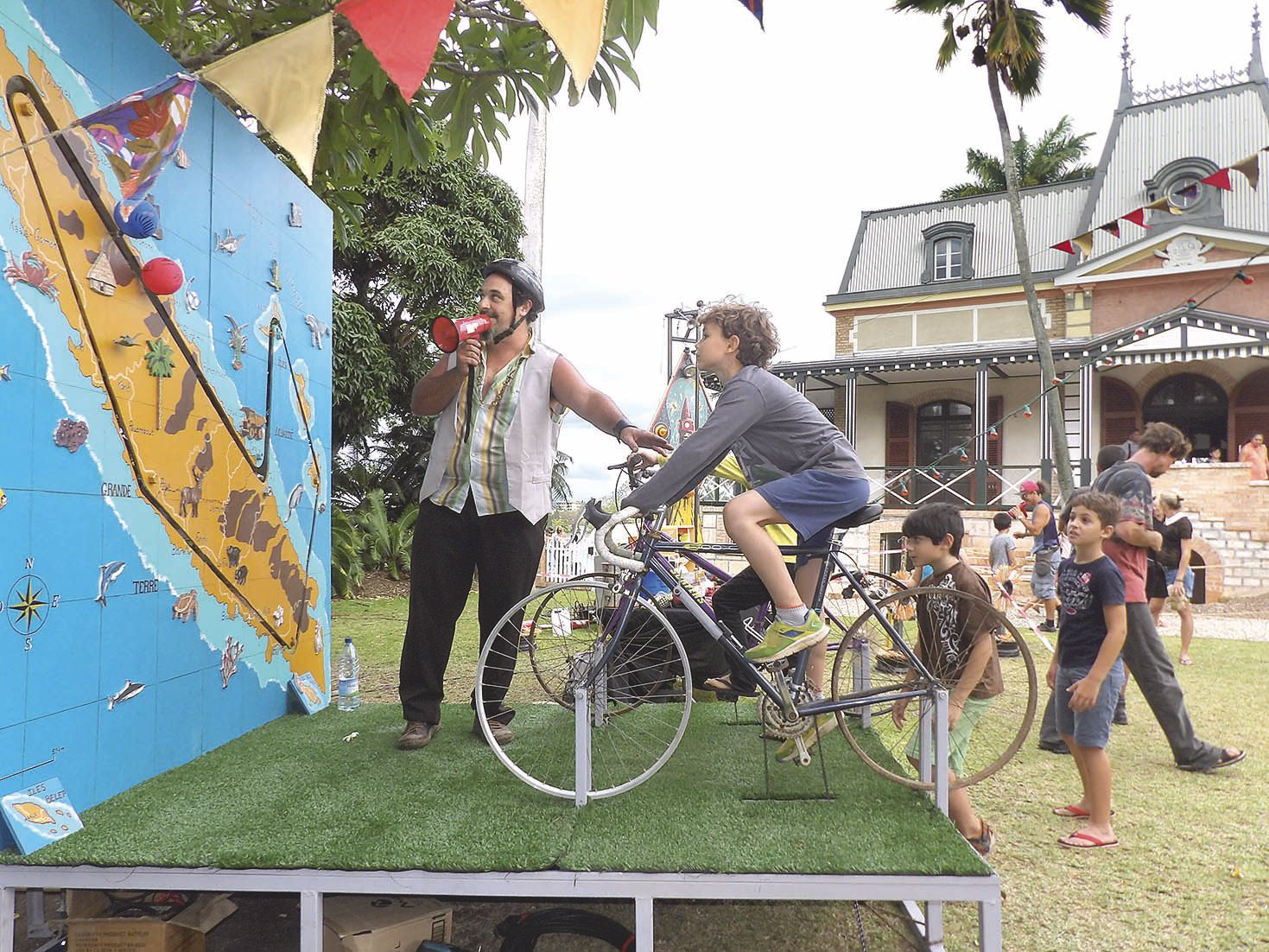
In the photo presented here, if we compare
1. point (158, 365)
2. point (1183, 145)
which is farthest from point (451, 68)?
point (1183, 145)

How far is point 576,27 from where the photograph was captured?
2.91m

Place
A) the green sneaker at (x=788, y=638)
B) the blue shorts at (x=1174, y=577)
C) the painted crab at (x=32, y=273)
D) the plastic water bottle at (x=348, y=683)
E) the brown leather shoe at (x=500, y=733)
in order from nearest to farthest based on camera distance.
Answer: the painted crab at (x=32, y=273)
the green sneaker at (x=788, y=638)
the brown leather shoe at (x=500, y=733)
the plastic water bottle at (x=348, y=683)
the blue shorts at (x=1174, y=577)

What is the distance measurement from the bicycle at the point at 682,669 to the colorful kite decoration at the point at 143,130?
2.02 metres

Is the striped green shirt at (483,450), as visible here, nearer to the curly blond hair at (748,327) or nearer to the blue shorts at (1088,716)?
the curly blond hair at (748,327)

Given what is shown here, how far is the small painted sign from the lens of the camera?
269cm

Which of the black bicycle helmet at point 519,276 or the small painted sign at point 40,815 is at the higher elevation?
the black bicycle helmet at point 519,276

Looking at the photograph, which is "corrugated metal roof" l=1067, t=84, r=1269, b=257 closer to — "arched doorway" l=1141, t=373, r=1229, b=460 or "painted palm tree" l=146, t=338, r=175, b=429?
"arched doorway" l=1141, t=373, r=1229, b=460

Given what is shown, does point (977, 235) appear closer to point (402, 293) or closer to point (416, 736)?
point (402, 293)

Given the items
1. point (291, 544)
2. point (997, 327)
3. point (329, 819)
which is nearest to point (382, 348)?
point (291, 544)

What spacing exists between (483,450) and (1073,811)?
141 inches

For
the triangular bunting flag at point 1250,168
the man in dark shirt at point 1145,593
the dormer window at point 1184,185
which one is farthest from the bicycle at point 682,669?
the dormer window at point 1184,185

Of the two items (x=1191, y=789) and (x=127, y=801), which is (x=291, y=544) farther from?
(x=1191, y=789)

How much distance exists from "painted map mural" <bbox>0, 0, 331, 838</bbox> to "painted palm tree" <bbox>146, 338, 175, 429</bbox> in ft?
0.04

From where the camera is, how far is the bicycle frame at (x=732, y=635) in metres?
3.32
